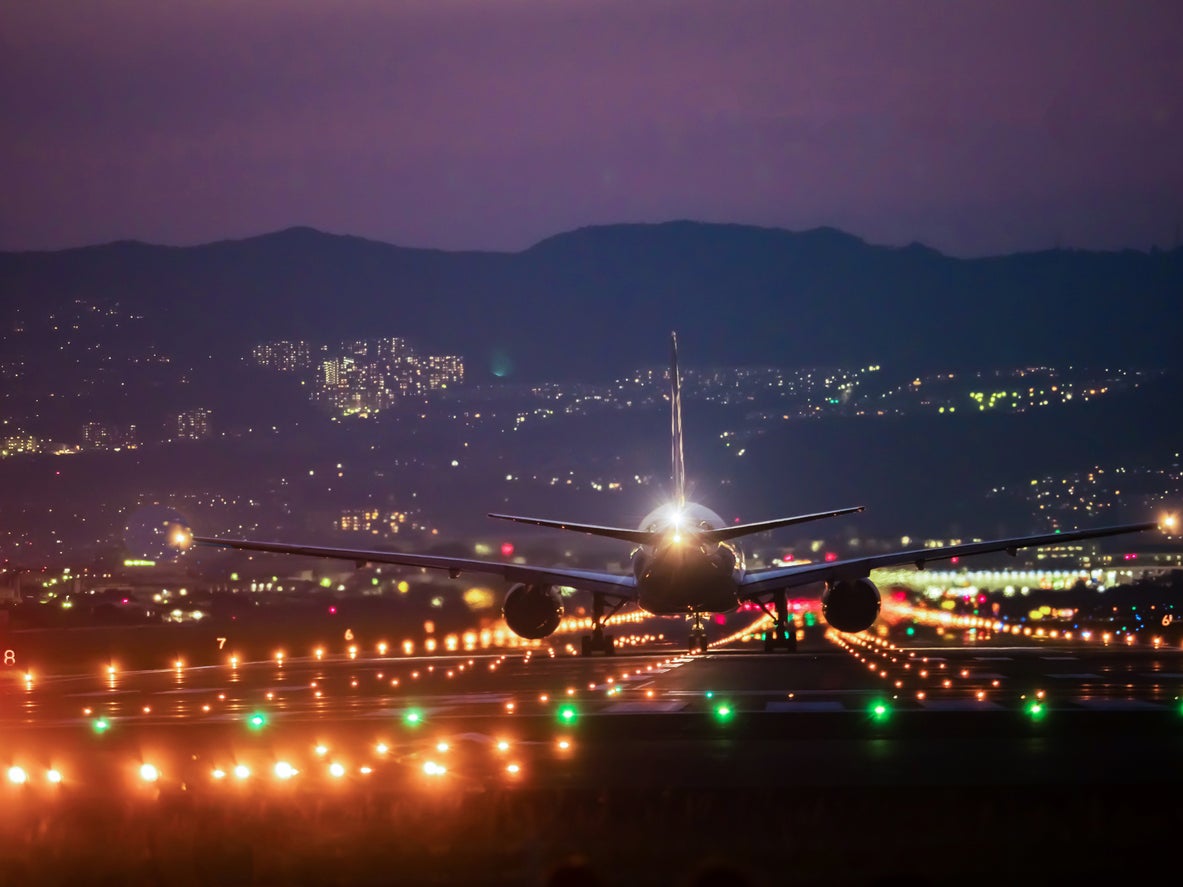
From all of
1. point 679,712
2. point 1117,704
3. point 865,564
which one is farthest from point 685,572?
point 1117,704

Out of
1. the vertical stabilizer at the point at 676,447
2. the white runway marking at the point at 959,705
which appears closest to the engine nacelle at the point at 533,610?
the vertical stabilizer at the point at 676,447

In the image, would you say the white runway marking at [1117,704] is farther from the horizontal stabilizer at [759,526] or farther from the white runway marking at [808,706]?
the horizontal stabilizer at [759,526]

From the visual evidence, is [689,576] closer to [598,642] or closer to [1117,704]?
[598,642]

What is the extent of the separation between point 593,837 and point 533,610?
41391 mm

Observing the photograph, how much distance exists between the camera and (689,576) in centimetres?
5053

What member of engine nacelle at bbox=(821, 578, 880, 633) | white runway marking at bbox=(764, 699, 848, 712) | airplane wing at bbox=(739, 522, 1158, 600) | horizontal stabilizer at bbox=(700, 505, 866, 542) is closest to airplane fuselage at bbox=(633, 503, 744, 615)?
horizontal stabilizer at bbox=(700, 505, 866, 542)

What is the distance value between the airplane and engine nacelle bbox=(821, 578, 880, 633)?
0.03 m

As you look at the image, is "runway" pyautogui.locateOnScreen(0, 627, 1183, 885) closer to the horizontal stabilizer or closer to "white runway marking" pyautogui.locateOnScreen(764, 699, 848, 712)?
"white runway marking" pyautogui.locateOnScreen(764, 699, 848, 712)

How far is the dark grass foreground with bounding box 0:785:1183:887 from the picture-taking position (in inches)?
509

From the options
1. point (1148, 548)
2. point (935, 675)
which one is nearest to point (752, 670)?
point (935, 675)

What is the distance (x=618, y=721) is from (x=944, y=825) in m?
12.3

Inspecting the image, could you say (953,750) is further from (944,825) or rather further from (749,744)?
(944,825)

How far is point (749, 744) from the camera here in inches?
909

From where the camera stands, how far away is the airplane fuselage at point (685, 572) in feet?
166
